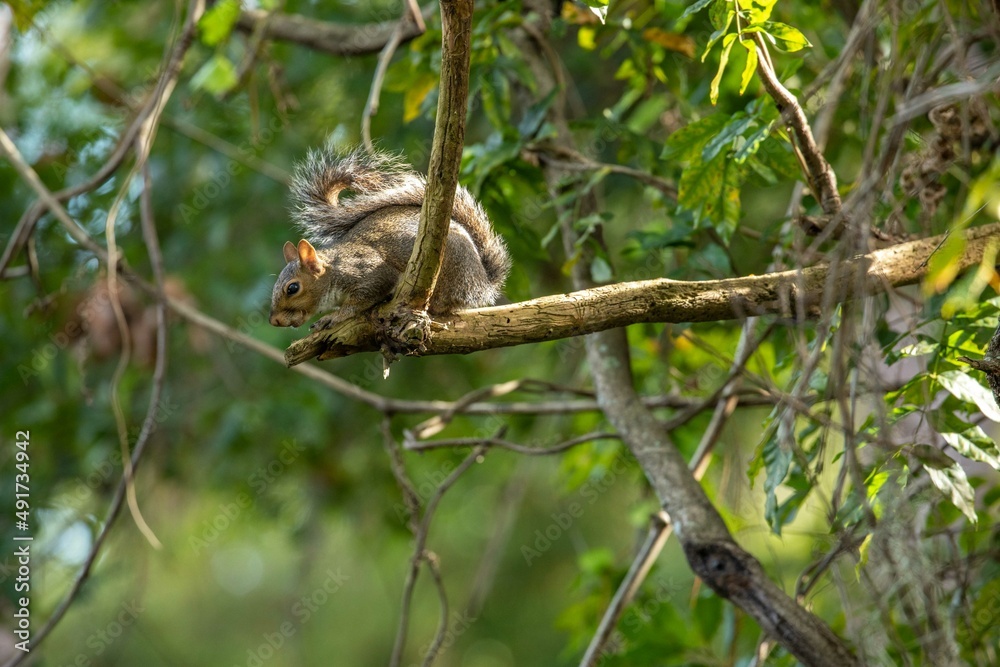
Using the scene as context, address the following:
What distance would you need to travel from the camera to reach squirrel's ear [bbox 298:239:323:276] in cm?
228

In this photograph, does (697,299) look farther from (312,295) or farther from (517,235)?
(312,295)

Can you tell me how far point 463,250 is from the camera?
2.15 metres

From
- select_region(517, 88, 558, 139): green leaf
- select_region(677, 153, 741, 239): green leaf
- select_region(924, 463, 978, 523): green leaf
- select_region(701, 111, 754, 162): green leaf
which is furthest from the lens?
select_region(517, 88, 558, 139): green leaf

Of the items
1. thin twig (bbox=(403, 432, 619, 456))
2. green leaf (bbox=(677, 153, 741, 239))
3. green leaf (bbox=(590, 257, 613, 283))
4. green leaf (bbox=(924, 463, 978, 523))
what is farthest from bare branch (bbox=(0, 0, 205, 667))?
green leaf (bbox=(924, 463, 978, 523))

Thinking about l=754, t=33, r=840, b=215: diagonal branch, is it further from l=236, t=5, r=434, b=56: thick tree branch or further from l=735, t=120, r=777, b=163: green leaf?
l=236, t=5, r=434, b=56: thick tree branch

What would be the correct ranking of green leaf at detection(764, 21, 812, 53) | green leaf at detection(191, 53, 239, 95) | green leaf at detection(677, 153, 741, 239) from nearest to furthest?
green leaf at detection(764, 21, 812, 53)
green leaf at detection(677, 153, 741, 239)
green leaf at detection(191, 53, 239, 95)

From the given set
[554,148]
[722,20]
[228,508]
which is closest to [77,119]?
[228,508]

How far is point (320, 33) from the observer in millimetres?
3254

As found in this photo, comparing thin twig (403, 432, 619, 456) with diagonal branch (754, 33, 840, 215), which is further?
thin twig (403, 432, 619, 456)

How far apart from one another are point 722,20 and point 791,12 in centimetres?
141

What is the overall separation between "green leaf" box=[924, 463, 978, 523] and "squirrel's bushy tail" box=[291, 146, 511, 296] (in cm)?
112

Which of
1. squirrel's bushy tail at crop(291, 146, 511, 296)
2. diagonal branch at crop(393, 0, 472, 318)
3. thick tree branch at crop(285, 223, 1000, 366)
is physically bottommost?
thick tree branch at crop(285, 223, 1000, 366)

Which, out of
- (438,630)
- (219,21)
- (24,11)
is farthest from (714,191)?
(24,11)

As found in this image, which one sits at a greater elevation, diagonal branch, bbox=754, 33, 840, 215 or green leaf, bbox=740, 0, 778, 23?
green leaf, bbox=740, 0, 778, 23
